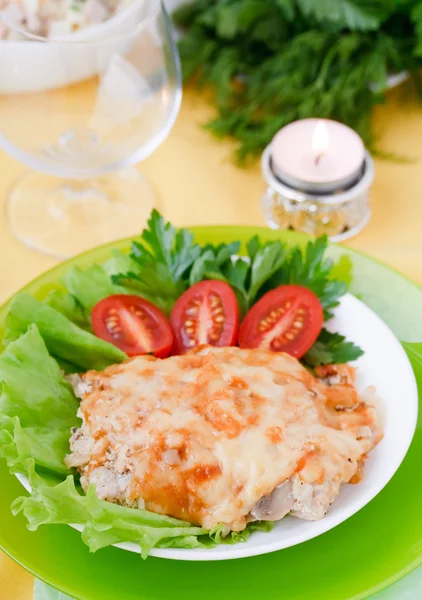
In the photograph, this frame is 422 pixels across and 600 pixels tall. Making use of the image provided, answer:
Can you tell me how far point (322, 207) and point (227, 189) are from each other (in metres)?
0.40

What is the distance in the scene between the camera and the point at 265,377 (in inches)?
72.7

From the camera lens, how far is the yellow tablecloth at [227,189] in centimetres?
275

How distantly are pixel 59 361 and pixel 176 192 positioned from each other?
1060mm

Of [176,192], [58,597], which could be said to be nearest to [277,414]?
[58,597]

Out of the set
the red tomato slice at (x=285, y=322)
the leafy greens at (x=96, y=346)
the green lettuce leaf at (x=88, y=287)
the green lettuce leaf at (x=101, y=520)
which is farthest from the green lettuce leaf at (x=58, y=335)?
the green lettuce leaf at (x=101, y=520)

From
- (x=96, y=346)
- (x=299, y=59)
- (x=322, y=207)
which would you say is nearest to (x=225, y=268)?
(x=96, y=346)

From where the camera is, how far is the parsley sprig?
7.33 ft

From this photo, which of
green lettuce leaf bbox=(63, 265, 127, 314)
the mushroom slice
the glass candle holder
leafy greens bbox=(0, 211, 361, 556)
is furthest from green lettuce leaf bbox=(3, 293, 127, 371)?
the glass candle holder

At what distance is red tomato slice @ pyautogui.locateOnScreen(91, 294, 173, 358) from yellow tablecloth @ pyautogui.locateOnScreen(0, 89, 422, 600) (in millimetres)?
581

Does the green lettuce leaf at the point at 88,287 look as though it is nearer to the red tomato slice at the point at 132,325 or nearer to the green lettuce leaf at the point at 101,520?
the red tomato slice at the point at 132,325

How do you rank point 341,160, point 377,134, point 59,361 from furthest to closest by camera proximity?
point 377,134
point 341,160
point 59,361

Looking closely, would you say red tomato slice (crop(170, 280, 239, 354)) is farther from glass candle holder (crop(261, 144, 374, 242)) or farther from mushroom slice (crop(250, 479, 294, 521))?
glass candle holder (crop(261, 144, 374, 242))

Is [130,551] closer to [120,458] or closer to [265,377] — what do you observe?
[120,458]

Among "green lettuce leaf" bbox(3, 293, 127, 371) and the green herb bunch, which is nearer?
"green lettuce leaf" bbox(3, 293, 127, 371)
